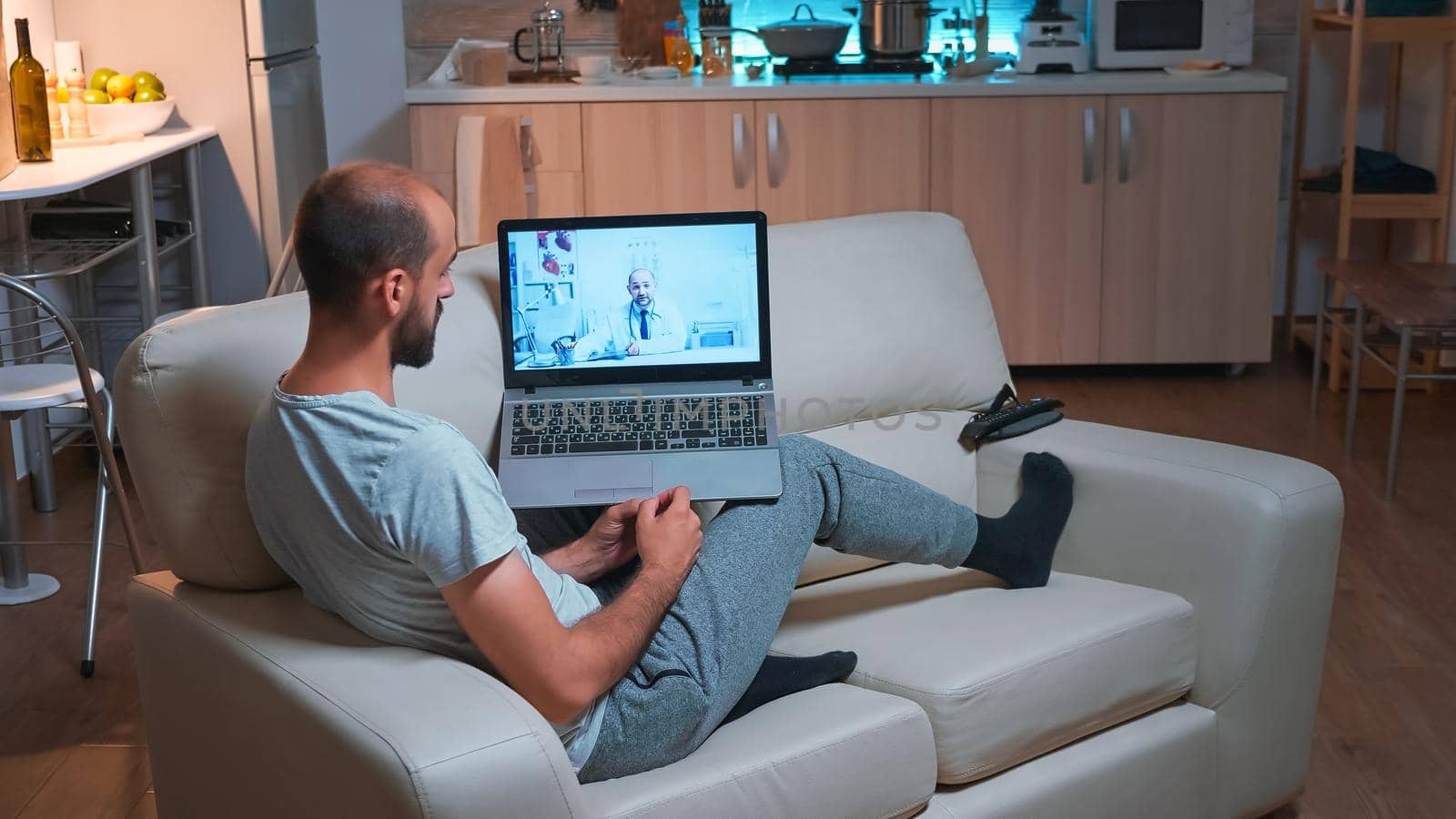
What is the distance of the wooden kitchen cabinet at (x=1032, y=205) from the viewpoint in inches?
184

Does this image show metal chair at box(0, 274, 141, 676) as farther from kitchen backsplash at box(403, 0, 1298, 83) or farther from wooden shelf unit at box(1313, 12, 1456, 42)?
wooden shelf unit at box(1313, 12, 1456, 42)

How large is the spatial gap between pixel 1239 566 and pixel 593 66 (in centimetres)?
333

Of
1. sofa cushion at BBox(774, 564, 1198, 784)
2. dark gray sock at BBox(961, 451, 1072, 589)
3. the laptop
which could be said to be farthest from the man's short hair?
dark gray sock at BBox(961, 451, 1072, 589)

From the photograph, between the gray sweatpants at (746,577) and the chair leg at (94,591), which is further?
the chair leg at (94,591)

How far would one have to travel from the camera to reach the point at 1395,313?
3.55 m

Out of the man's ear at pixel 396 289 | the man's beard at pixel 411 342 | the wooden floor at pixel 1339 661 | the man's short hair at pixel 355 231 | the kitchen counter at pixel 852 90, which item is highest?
the kitchen counter at pixel 852 90

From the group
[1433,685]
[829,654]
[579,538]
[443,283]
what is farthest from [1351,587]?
[443,283]

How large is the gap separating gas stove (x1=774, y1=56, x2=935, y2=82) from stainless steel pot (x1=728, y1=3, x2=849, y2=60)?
0.03 metres

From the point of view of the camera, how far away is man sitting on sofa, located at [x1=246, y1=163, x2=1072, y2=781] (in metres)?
1.47

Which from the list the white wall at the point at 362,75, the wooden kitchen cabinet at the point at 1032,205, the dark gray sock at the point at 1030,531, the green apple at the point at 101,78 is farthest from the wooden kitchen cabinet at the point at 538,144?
the dark gray sock at the point at 1030,531

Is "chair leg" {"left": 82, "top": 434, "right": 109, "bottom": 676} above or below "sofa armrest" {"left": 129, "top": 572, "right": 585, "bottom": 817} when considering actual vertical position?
below

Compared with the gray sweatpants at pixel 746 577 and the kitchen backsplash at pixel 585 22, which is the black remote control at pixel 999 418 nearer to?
the gray sweatpants at pixel 746 577

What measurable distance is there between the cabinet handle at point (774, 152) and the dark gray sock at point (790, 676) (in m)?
3.00

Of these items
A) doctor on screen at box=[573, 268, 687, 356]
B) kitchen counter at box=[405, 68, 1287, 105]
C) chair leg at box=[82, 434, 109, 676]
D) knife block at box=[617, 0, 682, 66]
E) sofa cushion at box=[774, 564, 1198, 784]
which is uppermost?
knife block at box=[617, 0, 682, 66]
